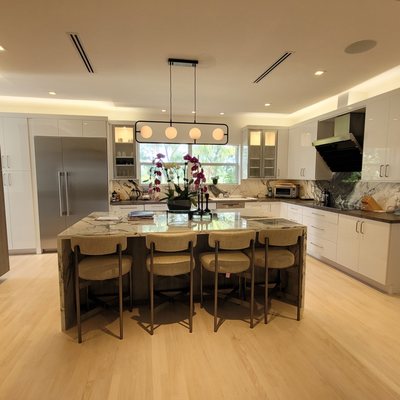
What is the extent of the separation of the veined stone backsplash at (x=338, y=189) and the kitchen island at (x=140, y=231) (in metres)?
1.96

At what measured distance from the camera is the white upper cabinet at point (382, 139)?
3.20 meters

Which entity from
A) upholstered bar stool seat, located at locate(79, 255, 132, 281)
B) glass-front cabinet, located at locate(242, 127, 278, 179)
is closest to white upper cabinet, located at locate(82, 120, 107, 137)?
glass-front cabinet, located at locate(242, 127, 278, 179)

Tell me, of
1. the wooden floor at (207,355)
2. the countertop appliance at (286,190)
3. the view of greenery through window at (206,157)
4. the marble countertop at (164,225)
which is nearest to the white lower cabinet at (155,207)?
the view of greenery through window at (206,157)

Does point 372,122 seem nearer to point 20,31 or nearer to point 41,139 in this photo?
point 20,31

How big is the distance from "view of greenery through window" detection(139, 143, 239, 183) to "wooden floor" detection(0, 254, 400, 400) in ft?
10.9

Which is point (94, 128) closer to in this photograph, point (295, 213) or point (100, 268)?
point (100, 268)

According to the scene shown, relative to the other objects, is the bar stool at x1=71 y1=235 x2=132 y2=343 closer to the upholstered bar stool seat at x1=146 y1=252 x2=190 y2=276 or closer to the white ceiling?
the upholstered bar stool seat at x1=146 y1=252 x2=190 y2=276

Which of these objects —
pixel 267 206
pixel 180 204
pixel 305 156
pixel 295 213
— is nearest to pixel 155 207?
pixel 180 204

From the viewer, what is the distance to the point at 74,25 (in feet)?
7.18

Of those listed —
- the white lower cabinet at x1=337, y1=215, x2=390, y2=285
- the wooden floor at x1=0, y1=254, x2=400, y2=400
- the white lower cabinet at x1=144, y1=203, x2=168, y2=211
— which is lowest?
the wooden floor at x1=0, y1=254, x2=400, y2=400

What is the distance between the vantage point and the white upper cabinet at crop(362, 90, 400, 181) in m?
3.20

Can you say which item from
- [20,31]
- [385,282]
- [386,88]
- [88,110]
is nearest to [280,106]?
[386,88]

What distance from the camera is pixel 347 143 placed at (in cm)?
394

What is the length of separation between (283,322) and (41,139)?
4.64 meters
